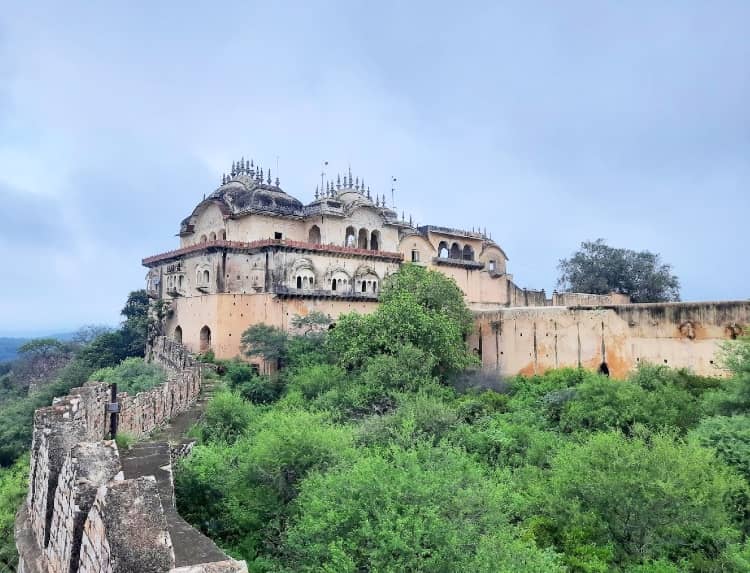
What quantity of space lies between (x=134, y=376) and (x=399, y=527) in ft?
56.6

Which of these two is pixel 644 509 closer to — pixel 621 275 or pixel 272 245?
pixel 272 245

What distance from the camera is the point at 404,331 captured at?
2148cm

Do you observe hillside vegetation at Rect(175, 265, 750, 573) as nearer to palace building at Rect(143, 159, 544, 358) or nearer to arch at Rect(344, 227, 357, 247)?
palace building at Rect(143, 159, 544, 358)

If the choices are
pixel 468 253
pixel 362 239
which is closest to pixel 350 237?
pixel 362 239

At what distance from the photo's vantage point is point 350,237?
102 ft

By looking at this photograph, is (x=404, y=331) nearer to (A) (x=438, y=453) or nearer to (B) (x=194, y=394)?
(B) (x=194, y=394)

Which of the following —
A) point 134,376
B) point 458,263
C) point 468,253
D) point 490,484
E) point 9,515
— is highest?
point 468,253

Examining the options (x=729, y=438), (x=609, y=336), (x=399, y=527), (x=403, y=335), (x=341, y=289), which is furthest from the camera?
(x=341, y=289)

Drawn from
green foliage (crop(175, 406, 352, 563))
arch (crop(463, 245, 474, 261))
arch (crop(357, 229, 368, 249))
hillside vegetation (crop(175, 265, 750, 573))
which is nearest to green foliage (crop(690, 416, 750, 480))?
hillside vegetation (crop(175, 265, 750, 573))

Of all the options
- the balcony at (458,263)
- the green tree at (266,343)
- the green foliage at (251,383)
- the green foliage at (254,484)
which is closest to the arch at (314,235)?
the green tree at (266,343)

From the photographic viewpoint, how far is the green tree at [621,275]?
37.7m

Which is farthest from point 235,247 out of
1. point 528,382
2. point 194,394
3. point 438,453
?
point 438,453

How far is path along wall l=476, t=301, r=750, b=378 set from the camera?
733 inches

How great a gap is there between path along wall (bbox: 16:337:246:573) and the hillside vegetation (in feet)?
7.19
